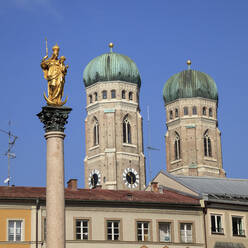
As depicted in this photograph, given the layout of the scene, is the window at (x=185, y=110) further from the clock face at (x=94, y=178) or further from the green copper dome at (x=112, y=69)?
the clock face at (x=94, y=178)

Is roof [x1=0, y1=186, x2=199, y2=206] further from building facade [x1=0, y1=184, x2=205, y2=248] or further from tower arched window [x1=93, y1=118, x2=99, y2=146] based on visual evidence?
tower arched window [x1=93, y1=118, x2=99, y2=146]

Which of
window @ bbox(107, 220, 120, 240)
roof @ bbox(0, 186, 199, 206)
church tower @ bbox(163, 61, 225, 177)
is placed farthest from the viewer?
church tower @ bbox(163, 61, 225, 177)

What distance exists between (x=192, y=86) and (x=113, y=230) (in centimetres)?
8947

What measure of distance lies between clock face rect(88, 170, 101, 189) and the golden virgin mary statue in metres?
96.8

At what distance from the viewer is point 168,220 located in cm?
6256

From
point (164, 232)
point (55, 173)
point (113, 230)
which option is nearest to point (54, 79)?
point (55, 173)

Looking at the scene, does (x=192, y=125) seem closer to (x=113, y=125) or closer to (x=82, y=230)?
(x=113, y=125)

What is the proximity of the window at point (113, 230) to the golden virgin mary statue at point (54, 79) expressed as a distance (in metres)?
25.5

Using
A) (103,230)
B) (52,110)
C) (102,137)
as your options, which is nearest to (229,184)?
(103,230)

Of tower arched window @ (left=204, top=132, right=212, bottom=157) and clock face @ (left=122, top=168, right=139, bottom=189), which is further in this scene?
tower arched window @ (left=204, top=132, right=212, bottom=157)

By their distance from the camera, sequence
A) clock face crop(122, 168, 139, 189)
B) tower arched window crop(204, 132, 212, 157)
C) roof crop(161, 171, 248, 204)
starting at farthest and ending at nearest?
tower arched window crop(204, 132, 212, 157) → clock face crop(122, 168, 139, 189) → roof crop(161, 171, 248, 204)

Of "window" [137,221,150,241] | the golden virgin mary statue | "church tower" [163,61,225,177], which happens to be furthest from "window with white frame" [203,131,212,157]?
the golden virgin mary statue

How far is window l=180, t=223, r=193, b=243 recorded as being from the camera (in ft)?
207

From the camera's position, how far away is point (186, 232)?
63344 mm
